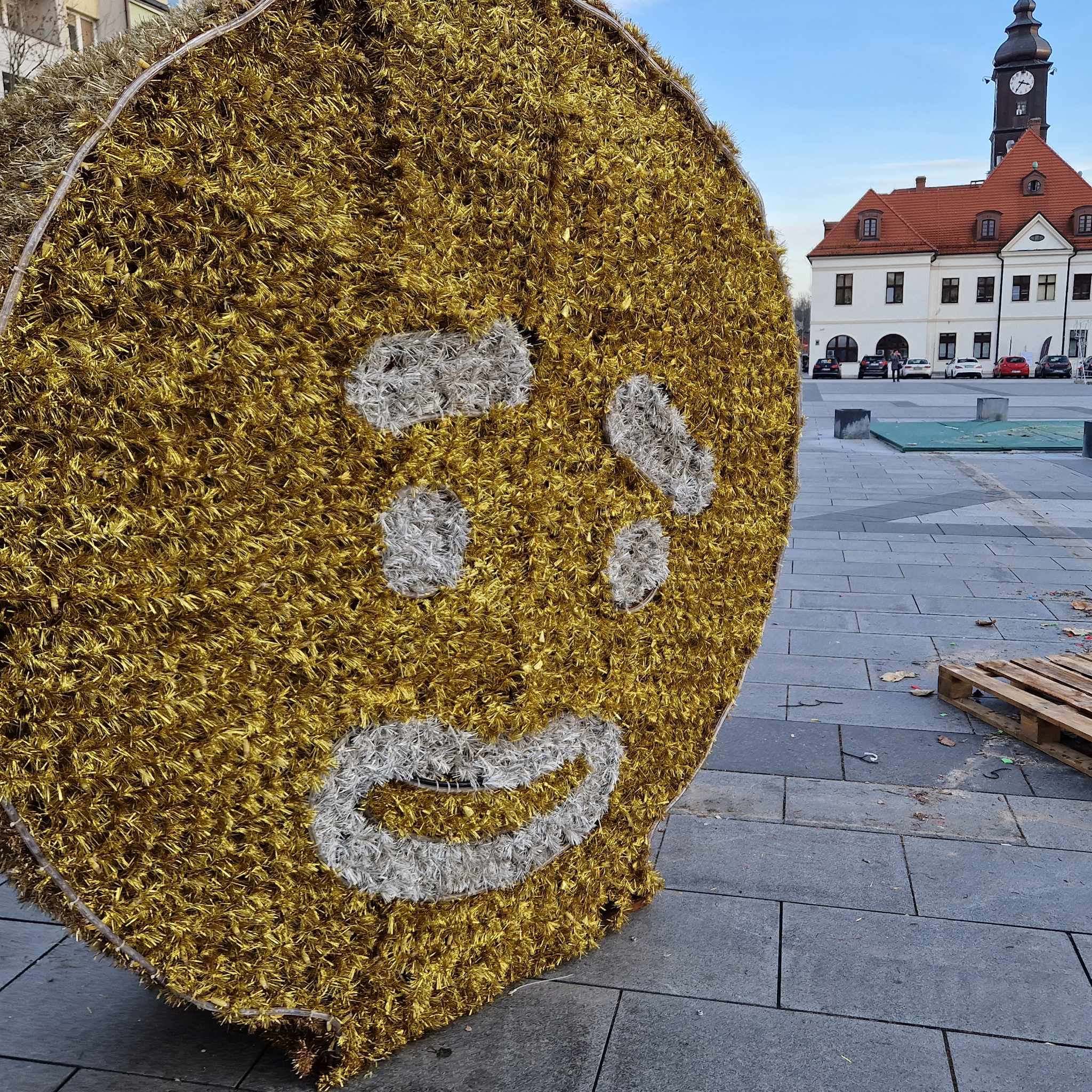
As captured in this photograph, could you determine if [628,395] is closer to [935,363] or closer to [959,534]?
[959,534]

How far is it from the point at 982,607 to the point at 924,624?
0.75m

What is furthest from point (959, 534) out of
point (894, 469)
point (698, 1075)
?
point (698, 1075)

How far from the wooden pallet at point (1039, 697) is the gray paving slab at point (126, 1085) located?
4.11m

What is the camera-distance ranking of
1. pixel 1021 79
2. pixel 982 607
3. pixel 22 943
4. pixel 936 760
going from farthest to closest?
pixel 1021 79
pixel 982 607
pixel 936 760
pixel 22 943

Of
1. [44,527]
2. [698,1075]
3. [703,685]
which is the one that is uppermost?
[44,527]

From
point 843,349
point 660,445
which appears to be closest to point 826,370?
point 843,349

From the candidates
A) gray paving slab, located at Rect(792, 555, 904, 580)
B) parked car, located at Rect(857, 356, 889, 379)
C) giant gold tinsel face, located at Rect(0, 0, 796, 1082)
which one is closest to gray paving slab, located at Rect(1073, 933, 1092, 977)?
giant gold tinsel face, located at Rect(0, 0, 796, 1082)

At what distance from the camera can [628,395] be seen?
344 centimetres

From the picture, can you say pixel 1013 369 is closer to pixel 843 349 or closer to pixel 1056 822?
pixel 843 349

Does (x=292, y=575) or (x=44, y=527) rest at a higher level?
(x=44, y=527)

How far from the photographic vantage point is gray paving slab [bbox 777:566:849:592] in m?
8.86

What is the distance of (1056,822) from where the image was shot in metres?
4.73

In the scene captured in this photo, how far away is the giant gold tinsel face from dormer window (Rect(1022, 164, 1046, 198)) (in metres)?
64.4

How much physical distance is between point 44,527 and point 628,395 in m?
1.86
